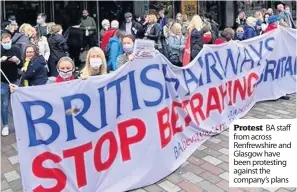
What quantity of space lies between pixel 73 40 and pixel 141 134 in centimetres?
634

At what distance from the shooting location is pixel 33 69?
5.40m

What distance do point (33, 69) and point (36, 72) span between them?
6cm

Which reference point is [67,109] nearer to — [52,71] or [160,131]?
[160,131]

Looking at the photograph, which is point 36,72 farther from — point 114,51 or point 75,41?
point 75,41

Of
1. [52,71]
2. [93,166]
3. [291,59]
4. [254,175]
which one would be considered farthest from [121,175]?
[291,59]

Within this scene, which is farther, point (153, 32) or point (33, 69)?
point (153, 32)

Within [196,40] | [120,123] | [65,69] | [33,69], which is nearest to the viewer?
[120,123]

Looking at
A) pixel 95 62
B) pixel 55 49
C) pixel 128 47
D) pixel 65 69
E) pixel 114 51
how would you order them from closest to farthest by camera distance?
pixel 65 69
pixel 95 62
pixel 128 47
pixel 114 51
pixel 55 49

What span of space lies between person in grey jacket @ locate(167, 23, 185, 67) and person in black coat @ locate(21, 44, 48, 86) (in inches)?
101

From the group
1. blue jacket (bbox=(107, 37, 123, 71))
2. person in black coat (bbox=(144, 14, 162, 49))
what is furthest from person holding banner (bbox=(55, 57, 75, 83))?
person in black coat (bbox=(144, 14, 162, 49))

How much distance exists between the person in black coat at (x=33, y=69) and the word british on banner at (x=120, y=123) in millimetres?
1965

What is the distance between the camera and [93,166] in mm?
3695
